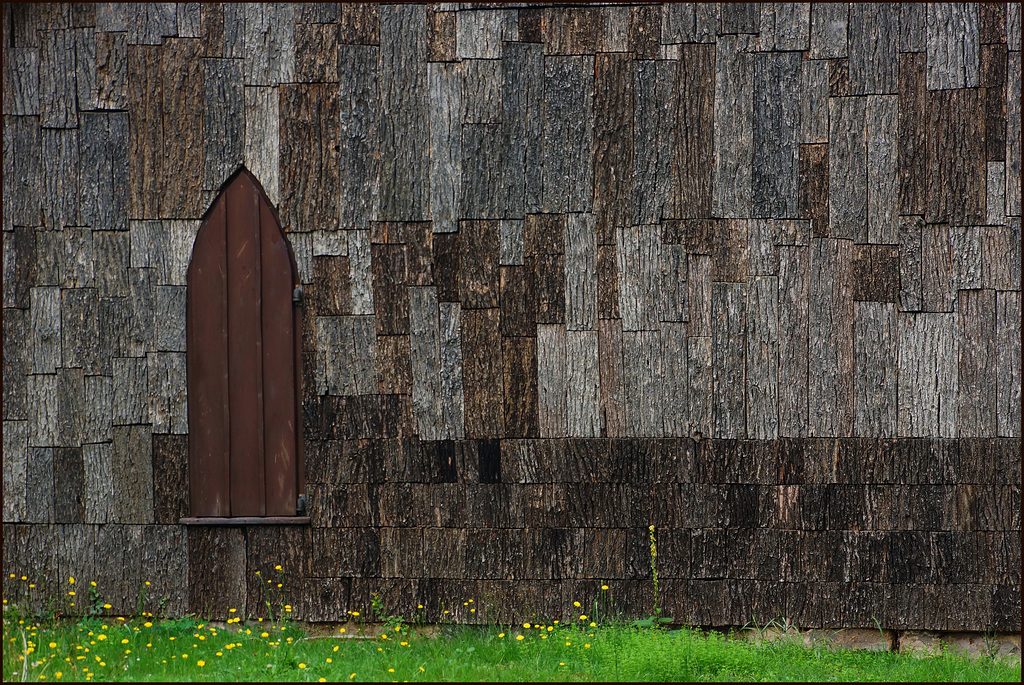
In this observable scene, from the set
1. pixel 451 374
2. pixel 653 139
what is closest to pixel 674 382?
pixel 451 374

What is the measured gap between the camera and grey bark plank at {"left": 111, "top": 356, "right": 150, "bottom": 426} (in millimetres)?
4324

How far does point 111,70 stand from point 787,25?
3.94 metres

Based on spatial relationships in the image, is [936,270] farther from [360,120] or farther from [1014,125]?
[360,120]

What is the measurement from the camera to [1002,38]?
4055 millimetres

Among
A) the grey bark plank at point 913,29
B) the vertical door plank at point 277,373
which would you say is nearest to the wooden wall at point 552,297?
the grey bark plank at point 913,29

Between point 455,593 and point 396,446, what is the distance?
3.04ft

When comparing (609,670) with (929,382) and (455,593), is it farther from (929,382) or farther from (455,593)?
(929,382)

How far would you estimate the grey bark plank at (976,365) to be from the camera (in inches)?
160

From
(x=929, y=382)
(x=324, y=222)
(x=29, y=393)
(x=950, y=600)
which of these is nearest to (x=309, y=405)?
(x=324, y=222)

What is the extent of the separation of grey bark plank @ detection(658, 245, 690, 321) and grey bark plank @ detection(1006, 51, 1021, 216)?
72.7 inches

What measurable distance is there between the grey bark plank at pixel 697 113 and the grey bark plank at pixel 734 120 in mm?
43

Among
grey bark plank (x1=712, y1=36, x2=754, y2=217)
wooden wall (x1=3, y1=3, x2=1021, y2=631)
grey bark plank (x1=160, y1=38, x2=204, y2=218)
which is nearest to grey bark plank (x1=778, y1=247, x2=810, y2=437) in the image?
wooden wall (x1=3, y1=3, x2=1021, y2=631)

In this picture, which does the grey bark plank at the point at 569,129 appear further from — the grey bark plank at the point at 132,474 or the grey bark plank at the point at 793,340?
the grey bark plank at the point at 132,474

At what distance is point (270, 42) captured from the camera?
168 inches
